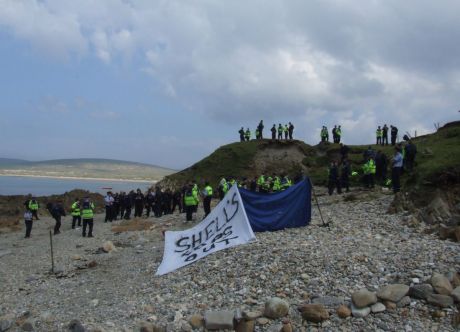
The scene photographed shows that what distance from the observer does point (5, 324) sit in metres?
9.98

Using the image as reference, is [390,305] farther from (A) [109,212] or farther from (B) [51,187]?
(B) [51,187]

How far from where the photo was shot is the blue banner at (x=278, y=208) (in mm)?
14930

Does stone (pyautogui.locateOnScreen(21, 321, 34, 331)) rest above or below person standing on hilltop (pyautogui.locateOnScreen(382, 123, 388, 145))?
below

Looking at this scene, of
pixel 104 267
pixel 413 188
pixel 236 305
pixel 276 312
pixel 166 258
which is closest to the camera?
pixel 276 312

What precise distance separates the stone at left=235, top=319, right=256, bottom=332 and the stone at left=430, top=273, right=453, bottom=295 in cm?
338

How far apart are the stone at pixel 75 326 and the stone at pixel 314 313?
4231mm

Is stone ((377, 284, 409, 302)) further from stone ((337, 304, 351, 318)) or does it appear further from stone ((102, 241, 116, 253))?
stone ((102, 241, 116, 253))

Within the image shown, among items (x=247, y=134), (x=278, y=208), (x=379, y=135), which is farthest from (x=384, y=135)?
(x=278, y=208)

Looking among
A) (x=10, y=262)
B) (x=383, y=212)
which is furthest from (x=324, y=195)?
(x=10, y=262)

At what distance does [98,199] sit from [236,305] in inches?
1261

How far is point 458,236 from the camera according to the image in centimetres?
1177

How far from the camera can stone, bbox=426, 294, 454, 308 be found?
834 cm

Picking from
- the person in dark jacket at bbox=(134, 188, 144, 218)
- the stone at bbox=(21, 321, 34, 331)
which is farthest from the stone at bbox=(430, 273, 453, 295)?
the person in dark jacket at bbox=(134, 188, 144, 218)

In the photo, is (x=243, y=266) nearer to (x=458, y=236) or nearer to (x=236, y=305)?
(x=236, y=305)
